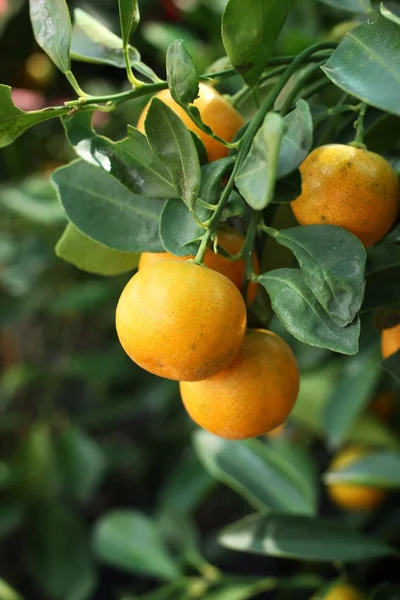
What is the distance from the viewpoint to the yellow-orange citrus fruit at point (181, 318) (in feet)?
1.21

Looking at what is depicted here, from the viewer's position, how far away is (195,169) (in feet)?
1.29

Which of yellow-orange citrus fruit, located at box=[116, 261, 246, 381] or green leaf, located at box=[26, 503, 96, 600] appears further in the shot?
green leaf, located at box=[26, 503, 96, 600]

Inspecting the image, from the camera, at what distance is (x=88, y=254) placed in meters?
0.53

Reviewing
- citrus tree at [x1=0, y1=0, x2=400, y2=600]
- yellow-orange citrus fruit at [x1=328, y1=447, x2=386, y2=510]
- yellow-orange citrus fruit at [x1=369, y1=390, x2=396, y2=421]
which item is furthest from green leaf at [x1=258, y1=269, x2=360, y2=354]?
yellow-orange citrus fruit at [x1=369, y1=390, x2=396, y2=421]

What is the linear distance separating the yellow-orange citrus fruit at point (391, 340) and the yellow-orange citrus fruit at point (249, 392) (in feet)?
0.36

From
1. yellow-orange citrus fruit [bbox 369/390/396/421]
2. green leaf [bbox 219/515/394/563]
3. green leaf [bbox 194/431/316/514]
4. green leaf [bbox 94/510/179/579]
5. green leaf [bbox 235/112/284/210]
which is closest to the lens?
green leaf [bbox 235/112/284/210]

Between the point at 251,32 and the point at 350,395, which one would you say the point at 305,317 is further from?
the point at 350,395

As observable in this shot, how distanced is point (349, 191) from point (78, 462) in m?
1.04

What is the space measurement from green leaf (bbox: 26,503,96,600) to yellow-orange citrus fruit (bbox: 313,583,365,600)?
23.1 inches

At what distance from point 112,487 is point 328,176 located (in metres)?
1.37

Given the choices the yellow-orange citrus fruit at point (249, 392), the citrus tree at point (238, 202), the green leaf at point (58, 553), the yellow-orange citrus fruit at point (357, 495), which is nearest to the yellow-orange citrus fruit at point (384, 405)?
the yellow-orange citrus fruit at point (357, 495)

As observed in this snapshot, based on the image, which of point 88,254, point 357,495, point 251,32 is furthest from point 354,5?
point 357,495

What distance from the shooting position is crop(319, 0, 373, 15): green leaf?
1.90ft

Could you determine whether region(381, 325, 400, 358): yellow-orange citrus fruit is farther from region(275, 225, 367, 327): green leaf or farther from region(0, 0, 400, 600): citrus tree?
region(275, 225, 367, 327): green leaf
